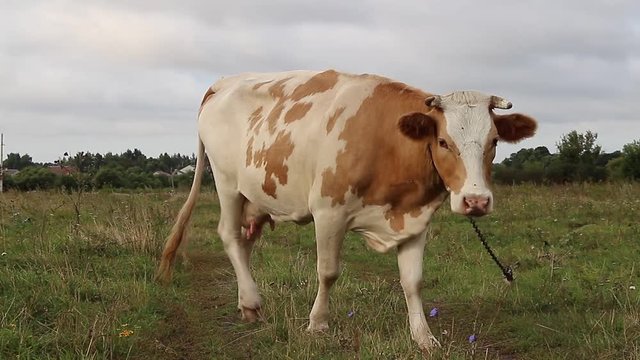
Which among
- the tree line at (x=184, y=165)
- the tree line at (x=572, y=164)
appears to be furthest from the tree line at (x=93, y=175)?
the tree line at (x=572, y=164)

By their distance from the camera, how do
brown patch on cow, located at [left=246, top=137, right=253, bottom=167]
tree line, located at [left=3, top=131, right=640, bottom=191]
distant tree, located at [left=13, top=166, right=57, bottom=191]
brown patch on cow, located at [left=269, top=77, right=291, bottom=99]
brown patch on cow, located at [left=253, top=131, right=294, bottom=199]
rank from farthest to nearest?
distant tree, located at [left=13, top=166, right=57, bottom=191] → tree line, located at [left=3, top=131, right=640, bottom=191] → brown patch on cow, located at [left=269, top=77, right=291, bottom=99] → brown patch on cow, located at [left=246, top=137, right=253, bottom=167] → brown patch on cow, located at [left=253, top=131, right=294, bottom=199]

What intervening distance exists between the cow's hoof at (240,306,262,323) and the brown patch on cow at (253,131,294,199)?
982 mm

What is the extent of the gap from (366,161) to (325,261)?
2.80 ft

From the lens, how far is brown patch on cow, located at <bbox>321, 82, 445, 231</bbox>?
4836 millimetres

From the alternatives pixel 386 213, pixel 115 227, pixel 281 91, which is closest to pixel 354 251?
pixel 115 227

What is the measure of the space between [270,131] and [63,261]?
105 inches

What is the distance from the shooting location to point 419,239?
200 inches

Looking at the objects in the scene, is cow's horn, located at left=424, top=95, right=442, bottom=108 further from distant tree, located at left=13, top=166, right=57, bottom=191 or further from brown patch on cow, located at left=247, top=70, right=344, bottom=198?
distant tree, located at left=13, top=166, right=57, bottom=191

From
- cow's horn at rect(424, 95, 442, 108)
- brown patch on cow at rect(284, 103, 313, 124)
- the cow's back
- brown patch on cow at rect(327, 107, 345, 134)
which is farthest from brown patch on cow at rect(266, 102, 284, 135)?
cow's horn at rect(424, 95, 442, 108)

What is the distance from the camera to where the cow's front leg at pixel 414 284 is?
4759 millimetres

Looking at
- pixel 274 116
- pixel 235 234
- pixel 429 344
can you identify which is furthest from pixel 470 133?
pixel 235 234

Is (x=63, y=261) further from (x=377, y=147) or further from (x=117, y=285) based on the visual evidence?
(x=377, y=147)

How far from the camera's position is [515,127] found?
4848 mm

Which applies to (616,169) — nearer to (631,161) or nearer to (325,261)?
(631,161)
